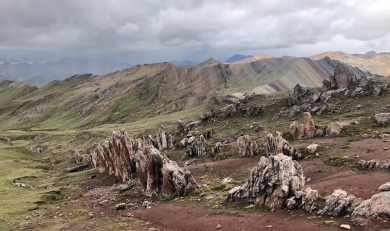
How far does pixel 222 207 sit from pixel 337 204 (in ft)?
44.8

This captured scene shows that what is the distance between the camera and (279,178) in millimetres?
35500

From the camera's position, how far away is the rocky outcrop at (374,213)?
2522 centimetres

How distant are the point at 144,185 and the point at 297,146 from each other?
99.6ft

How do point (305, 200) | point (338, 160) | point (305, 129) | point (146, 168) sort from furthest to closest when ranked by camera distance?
point (305, 129) → point (146, 168) → point (338, 160) → point (305, 200)

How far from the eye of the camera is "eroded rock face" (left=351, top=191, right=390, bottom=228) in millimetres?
25219

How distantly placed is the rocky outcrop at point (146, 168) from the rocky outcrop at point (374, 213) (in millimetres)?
25436

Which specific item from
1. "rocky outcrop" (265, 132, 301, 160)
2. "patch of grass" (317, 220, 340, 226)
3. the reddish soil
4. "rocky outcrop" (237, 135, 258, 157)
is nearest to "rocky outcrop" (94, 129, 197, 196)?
the reddish soil

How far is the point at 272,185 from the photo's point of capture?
35500 mm

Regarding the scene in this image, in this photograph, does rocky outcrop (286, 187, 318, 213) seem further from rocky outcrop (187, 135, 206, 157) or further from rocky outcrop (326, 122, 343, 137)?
rocky outcrop (187, 135, 206, 157)

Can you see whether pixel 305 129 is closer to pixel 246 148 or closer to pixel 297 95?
pixel 246 148

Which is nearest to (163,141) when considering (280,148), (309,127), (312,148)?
(309,127)

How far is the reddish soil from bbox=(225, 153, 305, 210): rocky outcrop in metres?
1.47

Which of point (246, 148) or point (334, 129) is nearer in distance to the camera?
point (334, 129)

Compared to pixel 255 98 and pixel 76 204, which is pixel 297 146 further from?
pixel 255 98
